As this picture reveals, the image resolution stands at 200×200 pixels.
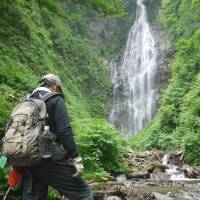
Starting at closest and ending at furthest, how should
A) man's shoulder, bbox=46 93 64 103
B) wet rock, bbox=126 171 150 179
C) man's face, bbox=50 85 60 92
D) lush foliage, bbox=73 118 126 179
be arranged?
man's shoulder, bbox=46 93 64 103
man's face, bbox=50 85 60 92
lush foliage, bbox=73 118 126 179
wet rock, bbox=126 171 150 179

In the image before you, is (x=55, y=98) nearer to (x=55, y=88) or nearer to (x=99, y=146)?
(x=55, y=88)

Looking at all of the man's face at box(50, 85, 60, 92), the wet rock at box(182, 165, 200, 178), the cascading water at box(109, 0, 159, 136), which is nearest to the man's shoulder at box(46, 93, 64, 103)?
the man's face at box(50, 85, 60, 92)

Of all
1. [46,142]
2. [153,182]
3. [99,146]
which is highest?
[99,146]

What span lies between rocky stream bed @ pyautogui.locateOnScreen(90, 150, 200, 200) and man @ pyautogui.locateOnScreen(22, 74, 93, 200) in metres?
3.20

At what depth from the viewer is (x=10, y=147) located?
404 centimetres

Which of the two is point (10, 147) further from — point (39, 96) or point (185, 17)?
point (185, 17)

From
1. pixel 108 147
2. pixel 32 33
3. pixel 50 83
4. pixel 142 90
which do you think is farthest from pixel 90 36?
pixel 50 83

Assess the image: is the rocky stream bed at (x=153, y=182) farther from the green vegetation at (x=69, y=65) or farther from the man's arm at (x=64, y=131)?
the man's arm at (x=64, y=131)

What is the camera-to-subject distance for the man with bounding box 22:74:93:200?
4.11 meters

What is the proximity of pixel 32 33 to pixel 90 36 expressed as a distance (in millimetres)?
25217

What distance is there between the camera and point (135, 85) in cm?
4197

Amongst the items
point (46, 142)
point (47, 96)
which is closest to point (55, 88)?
point (47, 96)

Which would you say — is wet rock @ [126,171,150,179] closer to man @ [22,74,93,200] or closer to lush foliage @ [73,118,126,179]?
lush foliage @ [73,118,126,179]

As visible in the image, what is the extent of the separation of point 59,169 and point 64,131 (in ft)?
1.44
